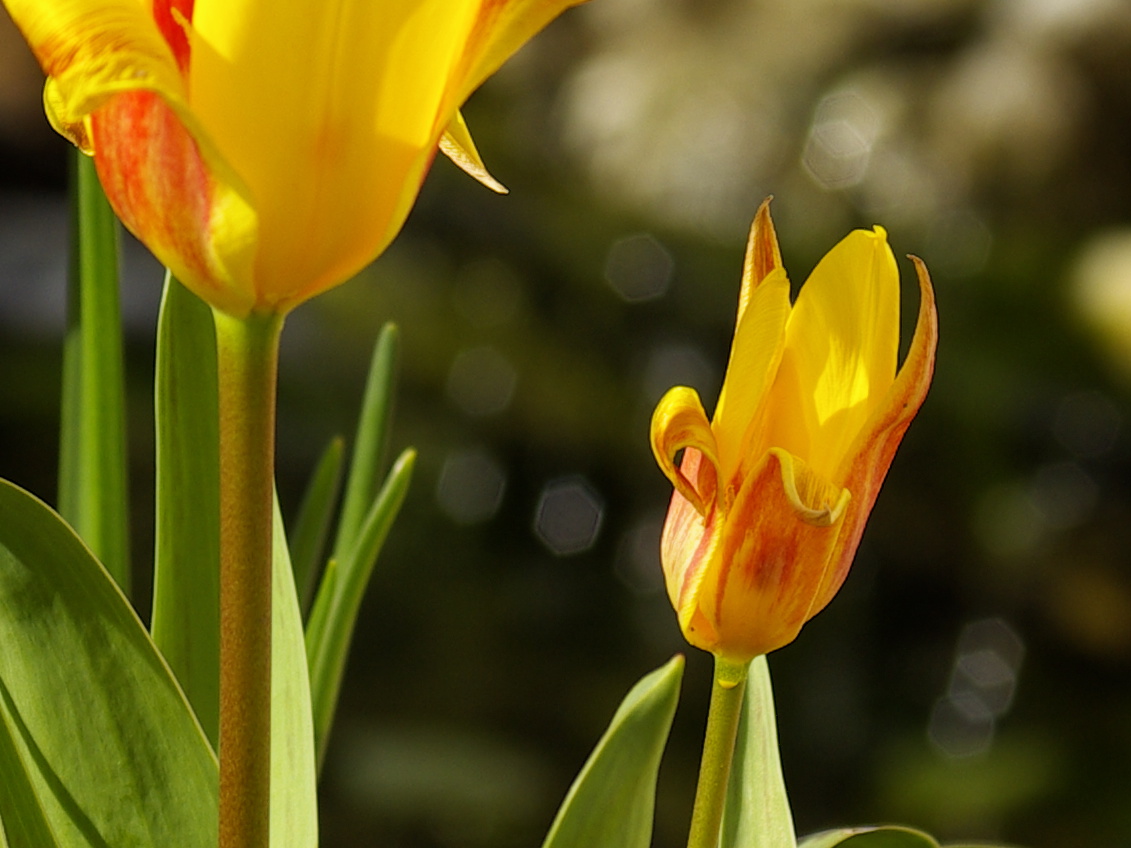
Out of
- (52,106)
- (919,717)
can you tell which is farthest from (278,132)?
(919,717)

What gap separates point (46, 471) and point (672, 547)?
2206 mm

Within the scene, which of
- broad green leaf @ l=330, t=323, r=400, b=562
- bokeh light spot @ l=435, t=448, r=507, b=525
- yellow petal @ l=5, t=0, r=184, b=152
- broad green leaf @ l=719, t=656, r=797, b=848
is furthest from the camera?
bokeh light spot @ l=435, t=448, r=507, b=525

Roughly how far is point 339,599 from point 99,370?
0.24 ft

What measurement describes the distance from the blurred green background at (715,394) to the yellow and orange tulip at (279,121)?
2105 millimetres

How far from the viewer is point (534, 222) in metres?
2.53

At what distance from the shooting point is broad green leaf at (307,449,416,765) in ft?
1.03

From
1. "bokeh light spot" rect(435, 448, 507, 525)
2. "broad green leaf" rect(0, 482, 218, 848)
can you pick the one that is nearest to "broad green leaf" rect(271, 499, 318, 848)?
"broad green leaf" rect(0, 482, 218, 848)

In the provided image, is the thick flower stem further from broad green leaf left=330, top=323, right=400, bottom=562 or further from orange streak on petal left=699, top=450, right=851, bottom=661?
broad green leaf left=330, top=323, right=400, bottom=562

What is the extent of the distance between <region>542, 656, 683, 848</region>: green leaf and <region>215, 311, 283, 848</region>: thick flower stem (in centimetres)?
8

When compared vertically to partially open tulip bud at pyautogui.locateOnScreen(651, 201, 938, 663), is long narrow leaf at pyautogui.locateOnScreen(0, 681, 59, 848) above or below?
below

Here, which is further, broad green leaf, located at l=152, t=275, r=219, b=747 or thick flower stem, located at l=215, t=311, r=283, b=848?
broad green leaf, located at l=152, t=275, r=219, b=747

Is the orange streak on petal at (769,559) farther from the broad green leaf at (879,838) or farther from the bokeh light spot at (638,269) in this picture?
the bokeh light spot at (638,269)

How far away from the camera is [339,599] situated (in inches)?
12.6

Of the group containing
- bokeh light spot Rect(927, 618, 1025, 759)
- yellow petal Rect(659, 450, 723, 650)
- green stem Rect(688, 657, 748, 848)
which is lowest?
bokeh light spot Rect(927, 618, 1025, 759)
